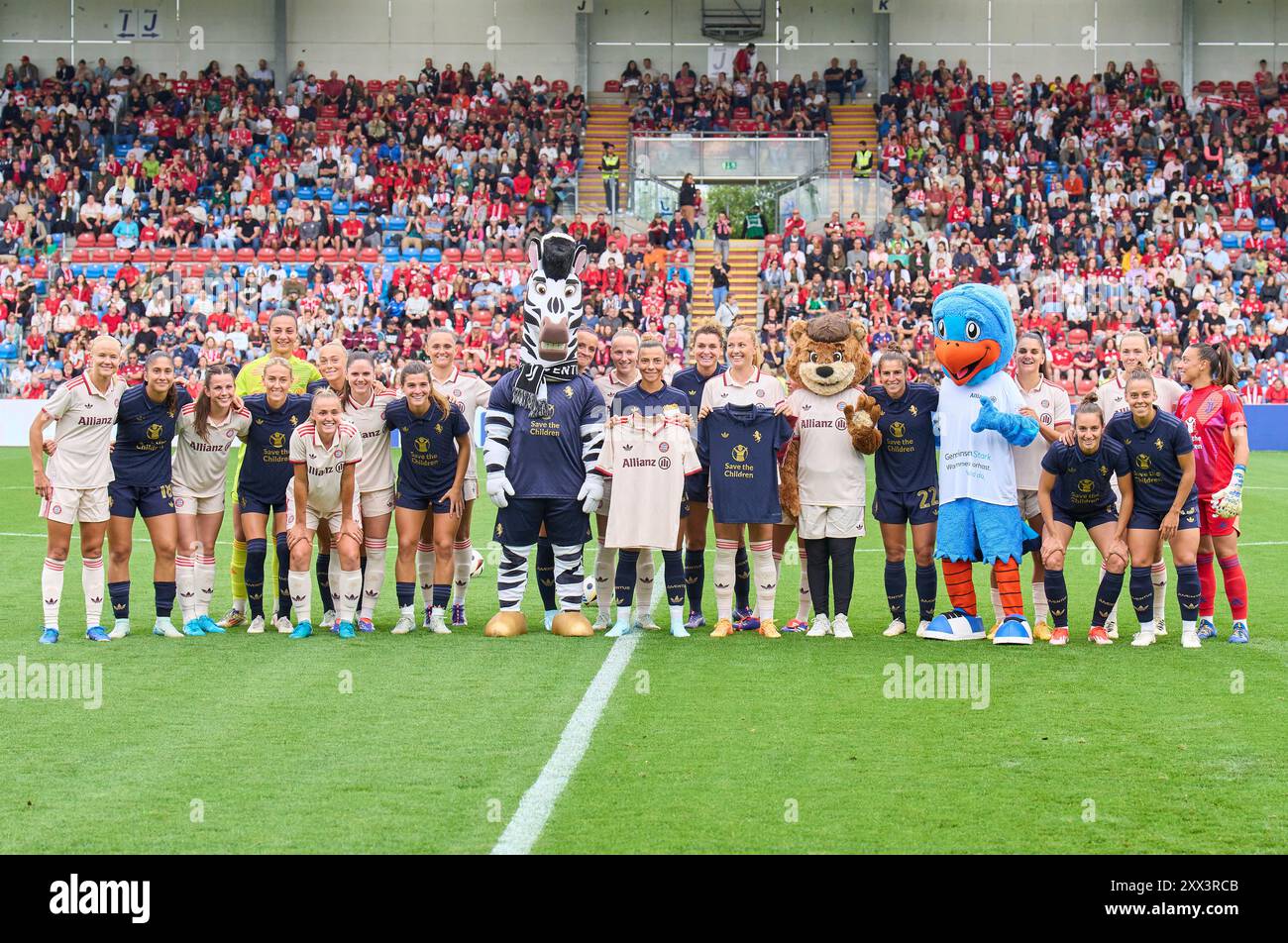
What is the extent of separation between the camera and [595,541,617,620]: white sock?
9.99m

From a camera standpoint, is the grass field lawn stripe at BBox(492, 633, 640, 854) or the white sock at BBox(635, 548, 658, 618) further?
the white sock at BBox(635, 548, 658, 618)

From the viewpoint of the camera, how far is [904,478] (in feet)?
31.3

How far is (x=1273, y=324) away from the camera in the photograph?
31156mm

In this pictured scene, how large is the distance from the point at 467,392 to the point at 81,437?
2.42 meters

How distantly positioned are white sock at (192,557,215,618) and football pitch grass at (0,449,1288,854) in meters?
0.45

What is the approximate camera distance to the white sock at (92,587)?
9.46m

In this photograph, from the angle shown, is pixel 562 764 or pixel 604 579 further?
pixel 604 579

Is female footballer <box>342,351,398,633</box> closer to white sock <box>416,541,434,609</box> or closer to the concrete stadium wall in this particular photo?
white sock <box>416,541,434,609</box>

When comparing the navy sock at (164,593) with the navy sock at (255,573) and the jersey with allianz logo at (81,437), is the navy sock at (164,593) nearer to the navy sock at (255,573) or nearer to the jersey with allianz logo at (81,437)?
the navy sock at (255,573)

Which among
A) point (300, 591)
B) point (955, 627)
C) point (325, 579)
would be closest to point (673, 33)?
point (325, 579)

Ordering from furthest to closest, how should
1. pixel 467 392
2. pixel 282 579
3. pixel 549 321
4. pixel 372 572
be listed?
pixel 467 392, pixel 282 579, pixel 372 572, pixel 549 321

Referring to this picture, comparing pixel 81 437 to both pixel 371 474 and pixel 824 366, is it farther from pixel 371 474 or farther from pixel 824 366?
pixel 824 366

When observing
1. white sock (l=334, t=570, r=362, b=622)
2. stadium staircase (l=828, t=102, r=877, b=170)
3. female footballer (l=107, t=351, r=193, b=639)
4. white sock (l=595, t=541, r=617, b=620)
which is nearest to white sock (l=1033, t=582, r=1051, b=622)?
white sock (l=595, t=541, r=617, b=620)
